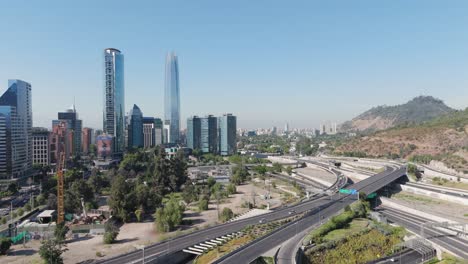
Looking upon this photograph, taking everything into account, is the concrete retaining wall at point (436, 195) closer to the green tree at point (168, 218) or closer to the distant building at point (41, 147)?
the green tree at point (168, 218)

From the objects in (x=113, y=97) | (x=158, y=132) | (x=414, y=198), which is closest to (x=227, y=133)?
(x=158, y=132)

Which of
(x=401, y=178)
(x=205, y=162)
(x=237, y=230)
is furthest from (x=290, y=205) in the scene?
(x=205, y=162)

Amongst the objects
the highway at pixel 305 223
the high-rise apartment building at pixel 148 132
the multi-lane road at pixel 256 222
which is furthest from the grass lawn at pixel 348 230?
the high-rise apartment building at pixel 148 132

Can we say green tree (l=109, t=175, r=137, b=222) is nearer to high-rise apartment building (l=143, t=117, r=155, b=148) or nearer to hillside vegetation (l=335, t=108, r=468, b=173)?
hillside vegetation (l=335, t=108, r=468, b=173)

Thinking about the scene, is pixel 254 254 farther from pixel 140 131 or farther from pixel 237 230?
pixel 140 131

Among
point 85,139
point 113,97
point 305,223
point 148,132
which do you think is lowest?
point 305,223

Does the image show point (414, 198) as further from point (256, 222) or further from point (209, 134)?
point (209, 134)

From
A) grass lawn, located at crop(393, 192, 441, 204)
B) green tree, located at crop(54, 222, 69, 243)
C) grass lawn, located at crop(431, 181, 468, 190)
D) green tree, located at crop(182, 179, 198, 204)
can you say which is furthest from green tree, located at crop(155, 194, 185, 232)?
grass lawn, located at crop(431, 181, 468, 190)
